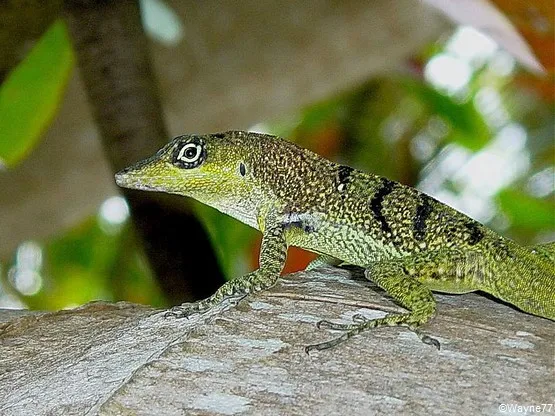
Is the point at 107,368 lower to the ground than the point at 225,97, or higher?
lower

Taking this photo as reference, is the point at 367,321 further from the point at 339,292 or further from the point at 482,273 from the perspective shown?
the point at 482,273

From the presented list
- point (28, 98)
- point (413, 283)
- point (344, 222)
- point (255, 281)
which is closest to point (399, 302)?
point (413, 283)

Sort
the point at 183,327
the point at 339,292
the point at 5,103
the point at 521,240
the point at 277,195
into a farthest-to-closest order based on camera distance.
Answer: the point at 521,240, the point at 5,103, the point at 277,195, the point at 339,292, the point at 183,327

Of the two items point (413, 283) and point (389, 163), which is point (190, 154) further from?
point (389, 163)

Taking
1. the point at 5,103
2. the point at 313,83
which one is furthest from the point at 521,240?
the point at 5,103

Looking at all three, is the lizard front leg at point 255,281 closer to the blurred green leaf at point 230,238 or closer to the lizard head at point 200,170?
A: the lizard head at point 200,170

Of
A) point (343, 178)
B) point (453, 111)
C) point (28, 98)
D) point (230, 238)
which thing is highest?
point (453, 111)

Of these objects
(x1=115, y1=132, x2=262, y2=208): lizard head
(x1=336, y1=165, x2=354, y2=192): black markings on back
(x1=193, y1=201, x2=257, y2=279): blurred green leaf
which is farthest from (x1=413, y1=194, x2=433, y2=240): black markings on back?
(x1=193, y1=201, x2=257, y2=279): blurred green leaf
